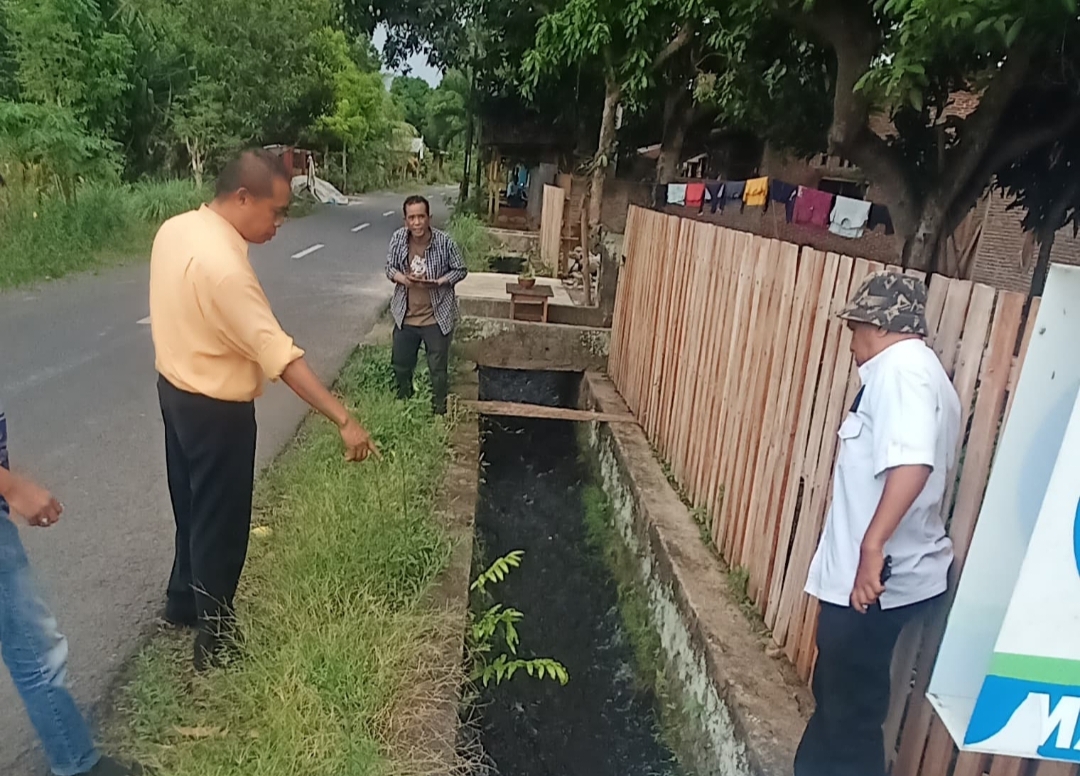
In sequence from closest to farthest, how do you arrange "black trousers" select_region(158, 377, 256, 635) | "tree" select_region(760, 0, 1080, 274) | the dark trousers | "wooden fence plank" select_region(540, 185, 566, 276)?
"black trousers" select_region(158, 377, 256, 635), "tree" select_region(760, 0, 1080, 274), the dark trousers, "wooden fence plank" select_region(540, 185, 566, 276)

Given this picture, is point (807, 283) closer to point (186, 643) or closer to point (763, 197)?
point (186, 643)

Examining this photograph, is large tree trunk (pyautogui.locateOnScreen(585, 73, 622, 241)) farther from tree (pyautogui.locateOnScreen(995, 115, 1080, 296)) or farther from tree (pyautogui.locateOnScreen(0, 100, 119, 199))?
tree (pyautogui.locateOnScreen(0, 100, 119, 199))

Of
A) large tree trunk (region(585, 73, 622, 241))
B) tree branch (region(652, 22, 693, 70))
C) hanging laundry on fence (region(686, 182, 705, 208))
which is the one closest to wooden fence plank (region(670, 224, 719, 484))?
hanging laundry on fence (region(686, 182, 705, 208))

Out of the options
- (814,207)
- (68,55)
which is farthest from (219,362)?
(68,55)

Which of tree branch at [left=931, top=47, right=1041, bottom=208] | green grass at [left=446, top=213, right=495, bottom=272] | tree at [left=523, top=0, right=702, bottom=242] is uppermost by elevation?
tree at [left=523, top=0, right=702, bottom=242]

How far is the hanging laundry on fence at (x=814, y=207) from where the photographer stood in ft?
25.8

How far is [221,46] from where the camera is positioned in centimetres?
2280

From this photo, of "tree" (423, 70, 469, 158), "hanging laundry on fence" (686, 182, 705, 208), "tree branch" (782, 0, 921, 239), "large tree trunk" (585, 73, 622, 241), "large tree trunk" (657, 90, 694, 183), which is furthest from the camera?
"tree" (423, 70, 469, 158)

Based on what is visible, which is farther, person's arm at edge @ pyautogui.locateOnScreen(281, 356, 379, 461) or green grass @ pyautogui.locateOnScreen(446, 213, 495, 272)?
green grass @ pyautogui.locateOnScreen(446, 213, 495, 272)

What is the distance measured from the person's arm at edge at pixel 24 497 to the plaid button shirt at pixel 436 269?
3.87 meters

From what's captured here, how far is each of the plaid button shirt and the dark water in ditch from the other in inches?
62.6

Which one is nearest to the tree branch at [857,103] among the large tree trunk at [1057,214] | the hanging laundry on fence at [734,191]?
the large tree trunk at [1057,214]

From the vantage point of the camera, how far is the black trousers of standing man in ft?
9.37

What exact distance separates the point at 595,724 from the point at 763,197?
603cm
